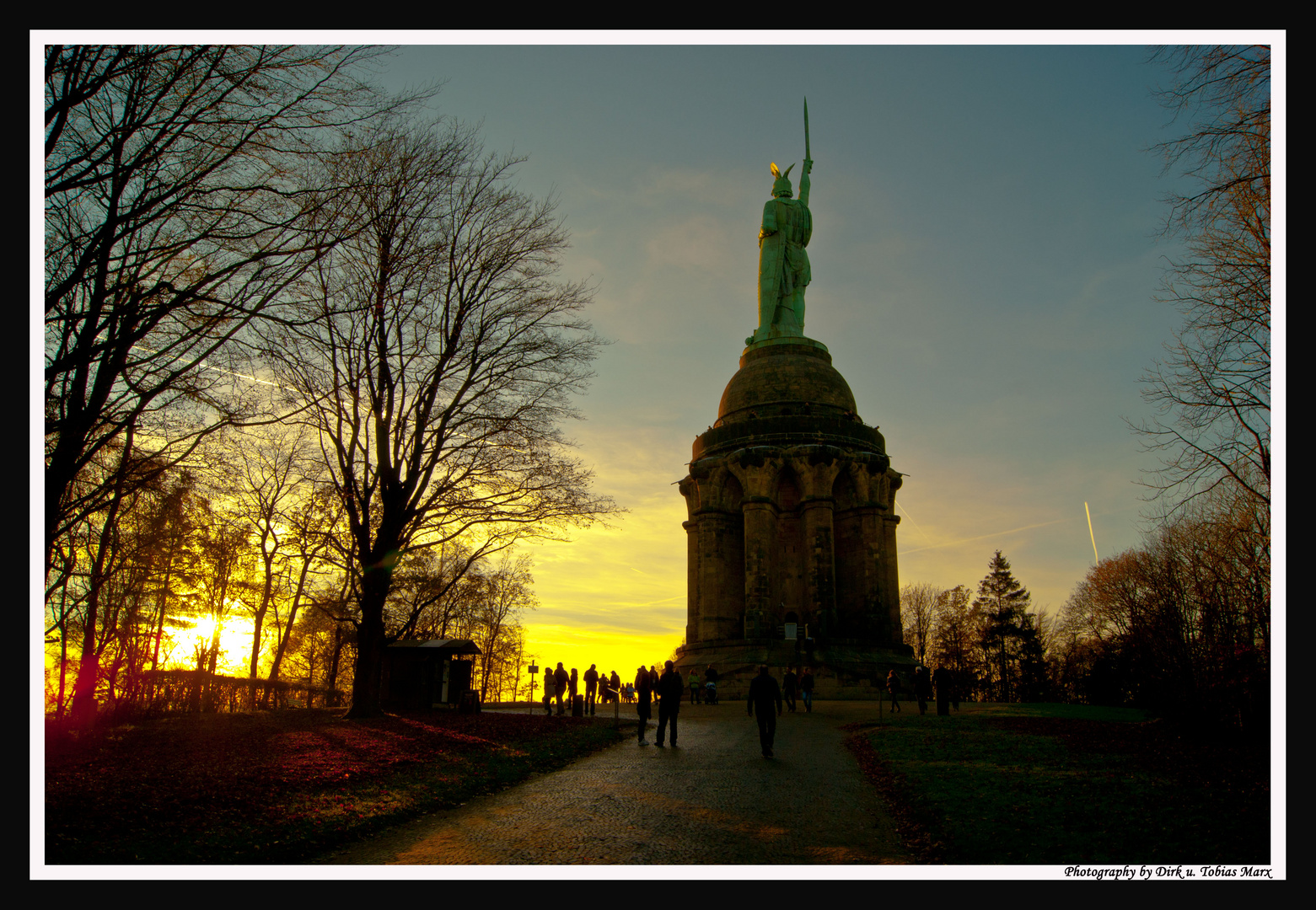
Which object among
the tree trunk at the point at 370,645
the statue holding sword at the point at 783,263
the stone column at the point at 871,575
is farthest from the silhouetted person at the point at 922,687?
the statue holding sword at the point at 783,263

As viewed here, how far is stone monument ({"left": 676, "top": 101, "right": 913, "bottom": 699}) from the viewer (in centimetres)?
3988

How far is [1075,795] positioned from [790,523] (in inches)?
1353

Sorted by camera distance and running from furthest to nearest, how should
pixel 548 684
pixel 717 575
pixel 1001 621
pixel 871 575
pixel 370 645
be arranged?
pixel 1001 621 → pixel 717 575 → pixel 871 575 → pixel 548 684 → pixel 370 645

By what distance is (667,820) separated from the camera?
340 inches

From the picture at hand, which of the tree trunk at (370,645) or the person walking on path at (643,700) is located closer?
the person walking on path at (643,700)

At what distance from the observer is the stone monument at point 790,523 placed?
39875 millimetres

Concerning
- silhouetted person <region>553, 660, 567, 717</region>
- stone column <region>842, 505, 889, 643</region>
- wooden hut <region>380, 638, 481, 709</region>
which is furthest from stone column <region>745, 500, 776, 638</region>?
wooden hut <region>380, 638, 481, 709</region>

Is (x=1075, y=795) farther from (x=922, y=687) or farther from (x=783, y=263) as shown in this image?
(x=783, y=263)

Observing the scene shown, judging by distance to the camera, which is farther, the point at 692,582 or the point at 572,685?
the point at 692,582

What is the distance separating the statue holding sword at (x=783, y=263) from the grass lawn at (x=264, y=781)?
35356 mm

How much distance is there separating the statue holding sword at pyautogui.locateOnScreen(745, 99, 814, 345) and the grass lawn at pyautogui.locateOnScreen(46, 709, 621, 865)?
35356mm

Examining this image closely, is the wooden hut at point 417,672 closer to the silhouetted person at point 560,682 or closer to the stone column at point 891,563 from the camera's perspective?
the silhouetted person at point 560,682

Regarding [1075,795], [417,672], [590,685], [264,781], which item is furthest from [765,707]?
[417,672]

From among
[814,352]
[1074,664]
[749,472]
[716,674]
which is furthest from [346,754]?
[1074,664]
